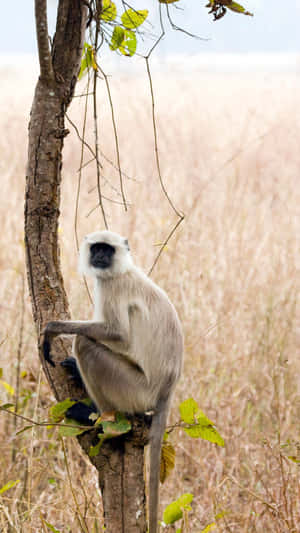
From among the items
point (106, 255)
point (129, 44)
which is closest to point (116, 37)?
point (129, 44)

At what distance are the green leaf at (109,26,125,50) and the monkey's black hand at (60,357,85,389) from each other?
58.6 inches

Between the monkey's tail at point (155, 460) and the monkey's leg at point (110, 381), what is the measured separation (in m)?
0.13

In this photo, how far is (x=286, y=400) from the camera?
14.8ft

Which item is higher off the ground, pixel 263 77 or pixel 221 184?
pixel 263 77

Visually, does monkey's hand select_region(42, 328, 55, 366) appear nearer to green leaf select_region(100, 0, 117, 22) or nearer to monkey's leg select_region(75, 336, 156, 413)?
monkey's leg select_region(75, 336, 156, 413)

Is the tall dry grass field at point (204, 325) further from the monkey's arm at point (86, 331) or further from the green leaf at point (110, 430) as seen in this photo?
the monkey's arm at point (86, 331)

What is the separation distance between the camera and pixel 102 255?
3068 mm

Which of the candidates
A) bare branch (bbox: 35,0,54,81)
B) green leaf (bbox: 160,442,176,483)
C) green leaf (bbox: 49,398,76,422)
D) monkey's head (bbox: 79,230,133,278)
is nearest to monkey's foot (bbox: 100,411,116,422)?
green leaf (bbox: 49,398,76,422)

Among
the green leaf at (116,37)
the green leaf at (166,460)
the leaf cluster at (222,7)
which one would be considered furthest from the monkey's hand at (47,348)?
the leaf cluster at (222,7)

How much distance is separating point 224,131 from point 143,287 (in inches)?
315

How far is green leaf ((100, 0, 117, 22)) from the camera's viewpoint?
2712 millimetres

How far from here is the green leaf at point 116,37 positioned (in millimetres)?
2768

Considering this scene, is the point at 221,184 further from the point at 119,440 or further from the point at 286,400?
the point at 119,440

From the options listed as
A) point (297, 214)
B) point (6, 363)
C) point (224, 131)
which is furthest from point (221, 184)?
point (6, 363)
